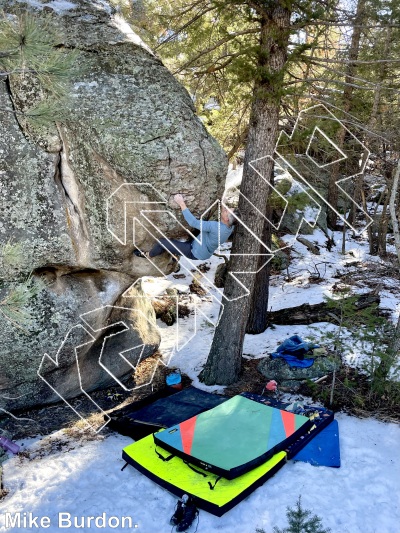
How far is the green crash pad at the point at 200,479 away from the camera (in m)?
4.84

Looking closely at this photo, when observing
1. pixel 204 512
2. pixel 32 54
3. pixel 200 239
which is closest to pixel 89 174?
pixel 200 239

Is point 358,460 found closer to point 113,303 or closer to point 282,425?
point 282,425

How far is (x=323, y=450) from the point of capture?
5.79 meters

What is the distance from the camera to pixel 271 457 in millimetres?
5484

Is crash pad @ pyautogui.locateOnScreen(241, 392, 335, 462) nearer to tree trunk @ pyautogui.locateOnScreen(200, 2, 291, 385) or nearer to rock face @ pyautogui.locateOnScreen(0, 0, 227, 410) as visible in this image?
tree trunk @ pyautogui.locateOnScreen(200, 2, 291, 385)

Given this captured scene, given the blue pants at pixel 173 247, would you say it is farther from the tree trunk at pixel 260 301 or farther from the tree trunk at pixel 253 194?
the tree trunk at pixel 260 301

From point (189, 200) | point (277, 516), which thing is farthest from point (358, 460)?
point (189, 200)

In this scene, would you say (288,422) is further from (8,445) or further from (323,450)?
(8,445)

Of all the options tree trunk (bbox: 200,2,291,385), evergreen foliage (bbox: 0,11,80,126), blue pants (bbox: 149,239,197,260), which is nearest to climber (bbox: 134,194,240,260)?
blue pants (bbox: 149,239,197,260)

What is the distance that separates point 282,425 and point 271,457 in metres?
0.60

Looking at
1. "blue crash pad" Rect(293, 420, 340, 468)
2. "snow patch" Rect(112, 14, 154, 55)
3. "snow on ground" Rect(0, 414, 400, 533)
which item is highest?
"snow patch" Rect(112, 14, 154, 55)

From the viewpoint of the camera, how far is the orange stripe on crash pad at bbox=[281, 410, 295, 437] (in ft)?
19.3

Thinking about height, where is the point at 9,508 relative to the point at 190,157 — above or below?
below

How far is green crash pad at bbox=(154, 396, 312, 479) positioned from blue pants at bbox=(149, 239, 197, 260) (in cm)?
237
